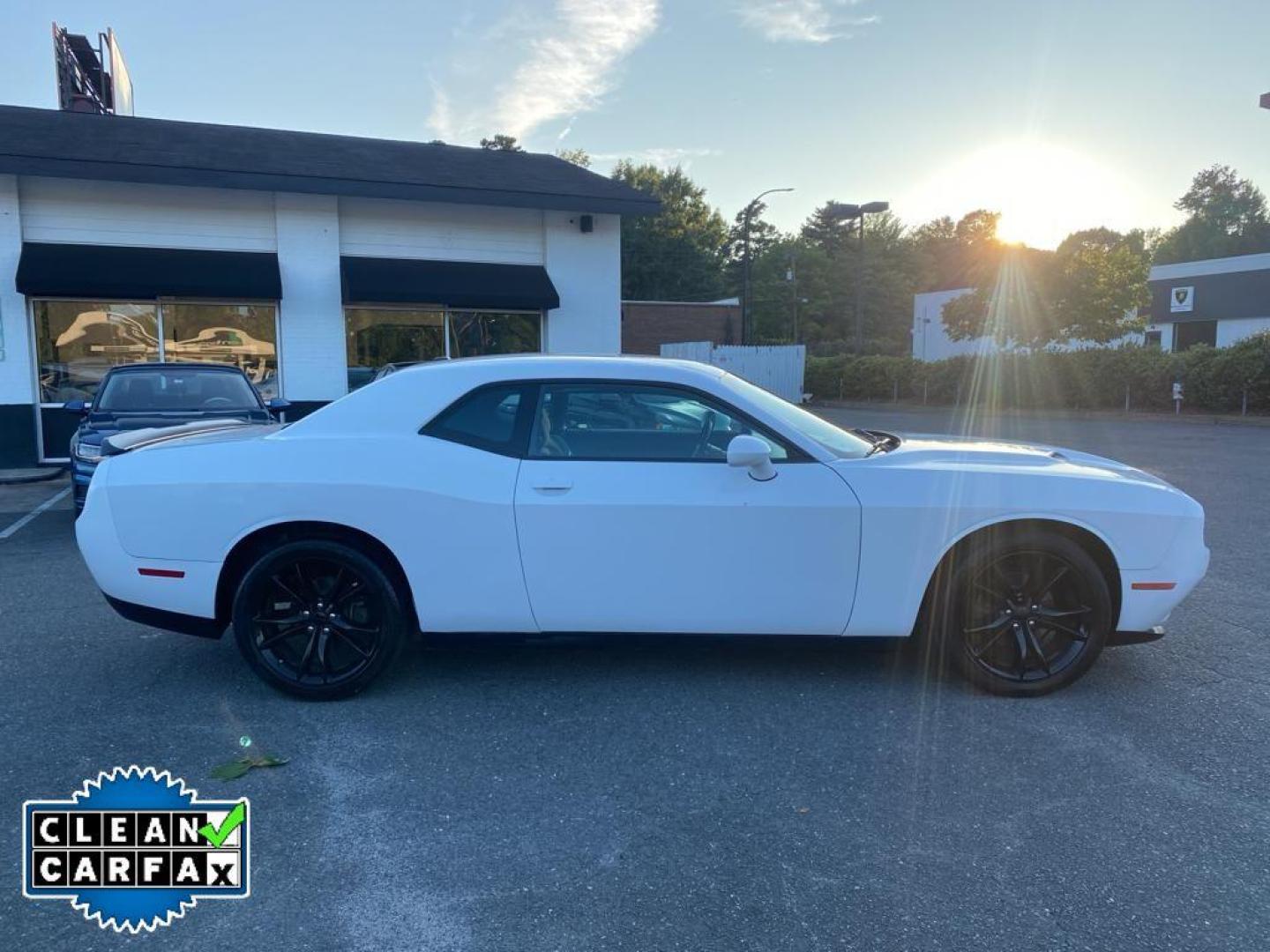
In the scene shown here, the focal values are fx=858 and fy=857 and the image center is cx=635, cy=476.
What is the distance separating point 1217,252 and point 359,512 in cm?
9434

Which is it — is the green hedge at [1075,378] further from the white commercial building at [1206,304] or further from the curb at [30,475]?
the curb at [30,475]

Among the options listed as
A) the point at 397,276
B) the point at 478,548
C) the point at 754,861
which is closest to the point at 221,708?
the point at 478,548

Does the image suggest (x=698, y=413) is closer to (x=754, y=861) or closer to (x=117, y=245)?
(x=754, y=861)

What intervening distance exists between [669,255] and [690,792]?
6003 cm

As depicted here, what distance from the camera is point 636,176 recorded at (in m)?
63.3

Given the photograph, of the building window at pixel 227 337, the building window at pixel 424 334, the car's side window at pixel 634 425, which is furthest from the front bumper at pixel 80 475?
the building window at pixel 424 334

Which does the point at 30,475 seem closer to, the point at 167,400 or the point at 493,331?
the point at 167,400

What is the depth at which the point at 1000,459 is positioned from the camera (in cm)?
408

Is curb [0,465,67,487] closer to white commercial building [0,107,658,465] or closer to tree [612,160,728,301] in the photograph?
white commercial building [0,107,658,465]

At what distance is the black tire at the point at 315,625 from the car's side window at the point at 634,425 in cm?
102

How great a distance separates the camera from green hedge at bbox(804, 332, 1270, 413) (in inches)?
850

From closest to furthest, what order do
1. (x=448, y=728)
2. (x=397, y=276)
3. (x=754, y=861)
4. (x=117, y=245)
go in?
(x=754, y=861) → (x=448, y=728) → (x=117, y=245) → (x=397, y=276)

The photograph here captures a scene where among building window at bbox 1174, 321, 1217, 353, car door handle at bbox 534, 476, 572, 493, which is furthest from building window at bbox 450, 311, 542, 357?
building window at bbox 1174, 321, 1217, 353

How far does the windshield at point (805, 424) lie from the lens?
4004 mm
